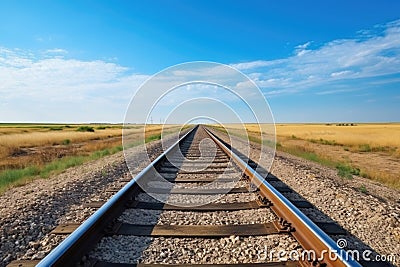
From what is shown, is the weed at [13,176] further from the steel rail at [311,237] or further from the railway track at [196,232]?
the steel rail at [311,237]

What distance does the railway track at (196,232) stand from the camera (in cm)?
271

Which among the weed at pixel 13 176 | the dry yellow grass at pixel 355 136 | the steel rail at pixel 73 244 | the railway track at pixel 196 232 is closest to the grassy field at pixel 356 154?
the dry yellow grass at pixel 355 136

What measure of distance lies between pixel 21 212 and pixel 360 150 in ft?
69.4

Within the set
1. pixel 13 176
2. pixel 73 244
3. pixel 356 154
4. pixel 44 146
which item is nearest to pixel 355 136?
pixel 356 154

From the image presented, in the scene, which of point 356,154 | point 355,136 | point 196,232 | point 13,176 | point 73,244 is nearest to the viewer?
point 73,244

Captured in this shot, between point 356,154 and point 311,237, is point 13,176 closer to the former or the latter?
point 311,237

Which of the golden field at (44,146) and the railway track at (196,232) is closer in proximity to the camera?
the railway track at (196,232)

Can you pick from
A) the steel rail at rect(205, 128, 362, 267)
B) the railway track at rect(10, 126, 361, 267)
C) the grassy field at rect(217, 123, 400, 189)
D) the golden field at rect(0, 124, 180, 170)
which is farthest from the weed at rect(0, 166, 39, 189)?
the grassy field at rect(217, 123, 400, 189)

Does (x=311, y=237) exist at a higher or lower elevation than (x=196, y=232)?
higher

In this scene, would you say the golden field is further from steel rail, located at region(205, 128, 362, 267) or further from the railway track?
steel rail, located at region(205, 128, 362, 267)

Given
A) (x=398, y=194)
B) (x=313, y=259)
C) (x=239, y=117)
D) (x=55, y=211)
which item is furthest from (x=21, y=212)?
(x=398, y=194)

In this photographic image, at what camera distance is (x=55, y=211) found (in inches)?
177

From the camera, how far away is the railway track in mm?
2709

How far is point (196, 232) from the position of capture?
3.39 metres
